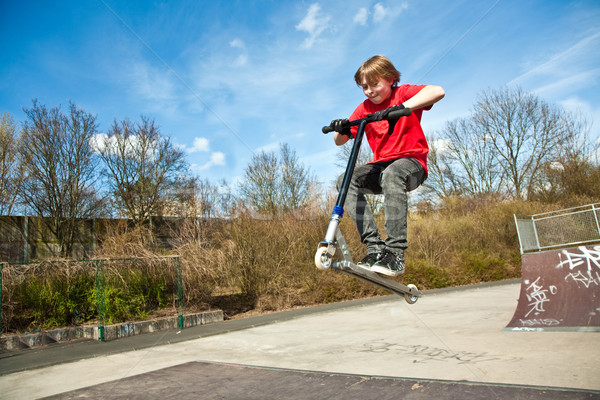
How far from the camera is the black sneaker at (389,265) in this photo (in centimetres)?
303

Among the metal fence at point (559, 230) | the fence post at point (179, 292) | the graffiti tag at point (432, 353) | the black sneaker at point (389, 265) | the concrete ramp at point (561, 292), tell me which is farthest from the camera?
the metal fence at point (559, 230)

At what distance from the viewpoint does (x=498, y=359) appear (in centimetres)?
601

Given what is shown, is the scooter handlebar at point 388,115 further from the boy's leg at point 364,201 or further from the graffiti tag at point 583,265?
Answer: the graffiti tag at point 583,265

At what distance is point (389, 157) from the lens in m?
3.26

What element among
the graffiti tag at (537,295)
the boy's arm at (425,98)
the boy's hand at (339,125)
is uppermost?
the boy's arm at (425,98)

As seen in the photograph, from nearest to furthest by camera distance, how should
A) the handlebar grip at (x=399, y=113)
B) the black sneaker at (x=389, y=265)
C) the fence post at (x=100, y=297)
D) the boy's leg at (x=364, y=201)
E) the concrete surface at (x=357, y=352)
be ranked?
1. the handlebar grip at (x=399, y=113)
2. the black sneaker at (x=389, y=265)
3. the boy's leg at (x=364, y=201)
4. the concrete surface at (x=357, y=352)
5. the fence post at (x=100, y=297)

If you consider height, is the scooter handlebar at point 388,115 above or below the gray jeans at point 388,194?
above

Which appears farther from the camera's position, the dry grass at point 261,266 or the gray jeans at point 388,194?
the dry grass at point 261,266

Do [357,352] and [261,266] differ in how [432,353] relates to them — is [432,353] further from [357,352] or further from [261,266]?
[261,266]

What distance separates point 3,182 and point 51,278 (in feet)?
48.4

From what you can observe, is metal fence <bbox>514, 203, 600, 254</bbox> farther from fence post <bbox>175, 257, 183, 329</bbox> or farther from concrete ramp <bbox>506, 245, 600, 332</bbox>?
fence post <bbox>175, 257, 183, 329</bbox>

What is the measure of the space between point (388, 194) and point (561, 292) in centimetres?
754

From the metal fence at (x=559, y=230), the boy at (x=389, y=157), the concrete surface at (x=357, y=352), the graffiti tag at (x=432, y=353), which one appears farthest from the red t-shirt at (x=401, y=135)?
the metal fence at (x=559, y=230)

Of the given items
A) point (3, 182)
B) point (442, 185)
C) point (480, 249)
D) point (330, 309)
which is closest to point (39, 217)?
point (3, 182)
